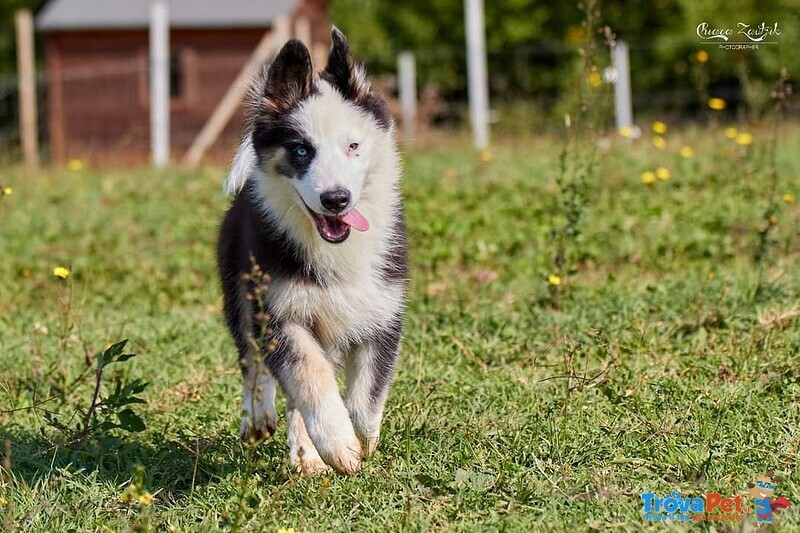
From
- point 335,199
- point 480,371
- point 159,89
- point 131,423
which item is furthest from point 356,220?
point 159,89

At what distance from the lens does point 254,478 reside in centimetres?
379

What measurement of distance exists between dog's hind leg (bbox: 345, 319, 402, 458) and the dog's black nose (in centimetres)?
58

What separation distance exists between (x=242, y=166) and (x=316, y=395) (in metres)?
1.07

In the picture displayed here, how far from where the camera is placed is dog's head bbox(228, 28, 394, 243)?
376 cm

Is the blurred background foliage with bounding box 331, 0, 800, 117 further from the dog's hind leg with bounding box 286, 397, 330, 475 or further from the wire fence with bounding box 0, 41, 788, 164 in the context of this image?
the dog's hind leg with bounding box 286, 397, 330, 475

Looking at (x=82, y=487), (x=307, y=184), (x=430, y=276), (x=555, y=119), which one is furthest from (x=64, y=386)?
(x=555, y=119)

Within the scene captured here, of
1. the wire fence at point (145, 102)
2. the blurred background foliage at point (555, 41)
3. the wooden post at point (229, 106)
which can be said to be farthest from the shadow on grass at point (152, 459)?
the blurred background foliage at point (555, 41)

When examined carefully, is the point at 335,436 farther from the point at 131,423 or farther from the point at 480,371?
the point at 480,371

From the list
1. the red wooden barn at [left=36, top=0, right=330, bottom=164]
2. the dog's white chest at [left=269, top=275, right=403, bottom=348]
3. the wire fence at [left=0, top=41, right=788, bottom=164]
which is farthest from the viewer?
the red wooden barn at [left=36, top=0, right=330, bottom=164]

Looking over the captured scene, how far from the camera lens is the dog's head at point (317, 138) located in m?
3.76

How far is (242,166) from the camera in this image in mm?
4254

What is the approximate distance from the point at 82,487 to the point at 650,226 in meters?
4.64

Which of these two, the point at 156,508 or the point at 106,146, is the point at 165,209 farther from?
the point at 106,146

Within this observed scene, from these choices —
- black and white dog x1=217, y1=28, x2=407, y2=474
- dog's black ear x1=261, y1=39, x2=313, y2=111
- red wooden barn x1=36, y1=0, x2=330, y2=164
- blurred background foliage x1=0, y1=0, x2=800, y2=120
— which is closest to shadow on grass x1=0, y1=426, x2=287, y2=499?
black and white dog x1=217, y1=28, x2=407, y2=474
